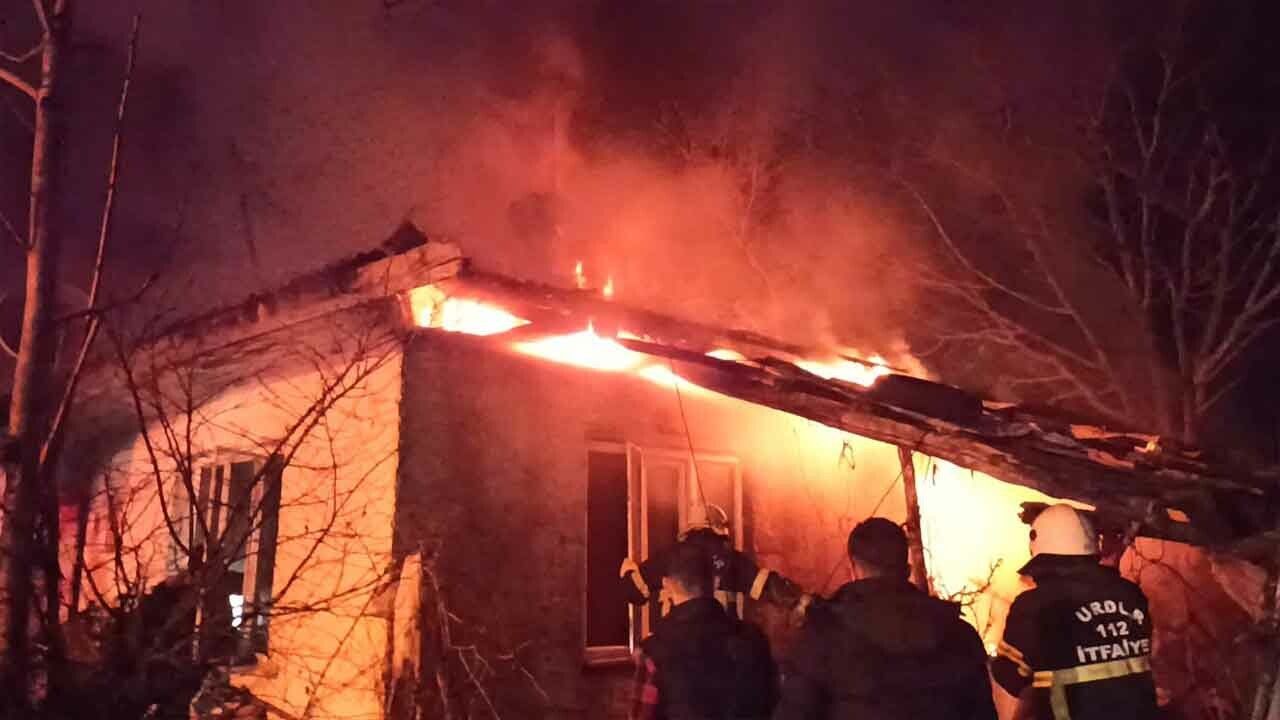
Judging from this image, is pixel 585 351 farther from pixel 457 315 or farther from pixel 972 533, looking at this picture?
pixel 972 533

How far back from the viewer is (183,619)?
3.91 m

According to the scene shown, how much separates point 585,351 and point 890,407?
1972 millimetres

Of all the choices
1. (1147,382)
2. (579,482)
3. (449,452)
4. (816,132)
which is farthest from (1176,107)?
(449,452)

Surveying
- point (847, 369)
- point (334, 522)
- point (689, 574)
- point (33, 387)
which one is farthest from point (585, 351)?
point (33, 387)

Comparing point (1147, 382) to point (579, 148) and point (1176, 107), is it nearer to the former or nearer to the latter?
point (1176, 107)

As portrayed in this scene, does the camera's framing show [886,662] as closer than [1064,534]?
Yes

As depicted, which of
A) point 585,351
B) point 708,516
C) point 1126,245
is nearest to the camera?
point 585,351

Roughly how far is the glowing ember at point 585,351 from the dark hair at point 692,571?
201 centimetres

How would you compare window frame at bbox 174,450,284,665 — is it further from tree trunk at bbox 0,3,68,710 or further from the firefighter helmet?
the firefighter helmet

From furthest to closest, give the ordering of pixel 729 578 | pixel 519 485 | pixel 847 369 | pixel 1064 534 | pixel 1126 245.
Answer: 1. pixel 1126 245
2. pixel 847 369
3. pixel 519 485
4. pixel 729 578
5. pixel 1064 534

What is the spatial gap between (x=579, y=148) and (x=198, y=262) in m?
4.82

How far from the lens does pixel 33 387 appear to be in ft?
13.5

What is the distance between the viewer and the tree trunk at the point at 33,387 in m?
3.84

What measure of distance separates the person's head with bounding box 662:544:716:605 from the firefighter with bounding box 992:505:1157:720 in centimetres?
116
